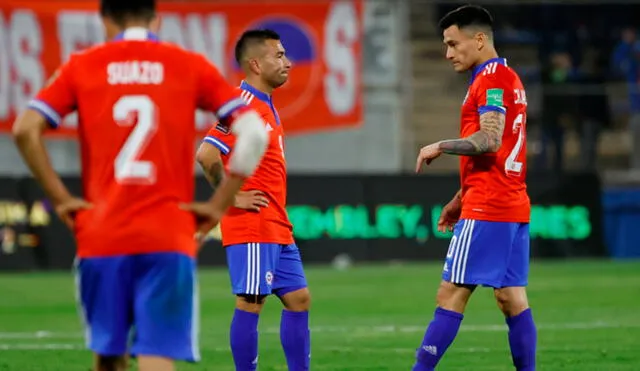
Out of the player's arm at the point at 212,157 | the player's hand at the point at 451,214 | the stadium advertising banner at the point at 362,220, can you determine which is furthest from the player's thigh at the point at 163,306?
the stadium advertising banner at the point at 362,220

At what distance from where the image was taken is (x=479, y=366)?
10383mm

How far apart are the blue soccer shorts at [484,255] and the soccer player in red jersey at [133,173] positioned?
2865 mm

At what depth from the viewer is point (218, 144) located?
8.81 m

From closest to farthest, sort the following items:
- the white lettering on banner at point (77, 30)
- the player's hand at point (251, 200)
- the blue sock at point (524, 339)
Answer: the player's hand at point (251, 200) → the blue sock at point (524, 339) → the white lettering on banner at point (77, 30)

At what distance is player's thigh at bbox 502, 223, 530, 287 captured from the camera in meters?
8.75

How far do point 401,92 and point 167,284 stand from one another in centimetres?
1876

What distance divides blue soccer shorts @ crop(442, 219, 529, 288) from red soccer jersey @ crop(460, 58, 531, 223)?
71 mm

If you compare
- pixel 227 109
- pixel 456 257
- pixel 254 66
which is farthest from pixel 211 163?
pixel 227 109

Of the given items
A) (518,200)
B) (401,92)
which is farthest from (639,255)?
(518,200)

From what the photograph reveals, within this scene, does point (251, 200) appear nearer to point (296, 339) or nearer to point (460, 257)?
point (296, 339)

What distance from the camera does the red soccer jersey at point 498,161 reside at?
8570mm

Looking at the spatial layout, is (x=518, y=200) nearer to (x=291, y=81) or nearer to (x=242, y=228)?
(x=242, y=228)

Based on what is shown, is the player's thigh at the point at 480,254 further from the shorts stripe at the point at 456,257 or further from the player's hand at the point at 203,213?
the player's hand at the point at 203,213

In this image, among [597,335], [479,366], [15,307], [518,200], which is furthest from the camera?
[15,307]
